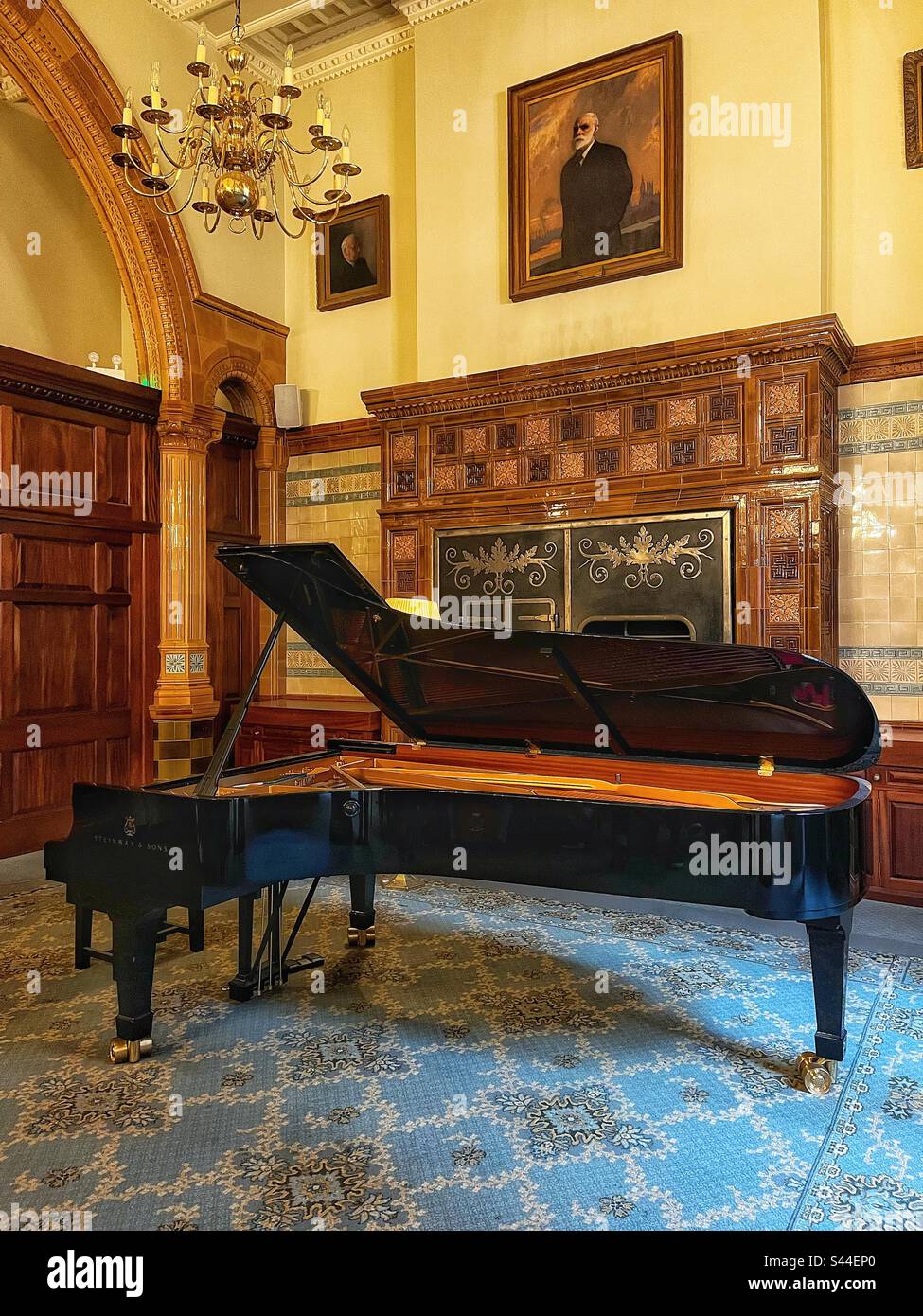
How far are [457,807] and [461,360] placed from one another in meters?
3.96

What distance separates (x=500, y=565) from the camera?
5.41 m

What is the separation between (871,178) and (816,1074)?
15.3ft

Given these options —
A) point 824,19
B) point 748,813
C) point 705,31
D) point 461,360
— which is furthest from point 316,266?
point 748,813

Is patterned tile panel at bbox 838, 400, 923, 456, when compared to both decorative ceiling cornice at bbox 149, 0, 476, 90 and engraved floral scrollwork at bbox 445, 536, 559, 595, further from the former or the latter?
decorative ceiling cornice at bbox 149, 0, 476, 90

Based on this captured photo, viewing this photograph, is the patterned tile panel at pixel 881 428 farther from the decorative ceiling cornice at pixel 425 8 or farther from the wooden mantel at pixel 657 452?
the decorative ceiling cornice at pixel 425 8

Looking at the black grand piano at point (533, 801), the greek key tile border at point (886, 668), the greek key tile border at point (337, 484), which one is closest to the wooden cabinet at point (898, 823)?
the greek key tile border at point (886, 668)

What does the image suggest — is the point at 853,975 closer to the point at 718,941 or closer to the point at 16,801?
the point at 718,941

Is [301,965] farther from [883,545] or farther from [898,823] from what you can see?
[883,545]

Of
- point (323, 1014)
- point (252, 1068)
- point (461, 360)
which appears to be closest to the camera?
point (252, 1068)

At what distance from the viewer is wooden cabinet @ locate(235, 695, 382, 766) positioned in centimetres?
550

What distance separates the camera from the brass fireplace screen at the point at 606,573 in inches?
187

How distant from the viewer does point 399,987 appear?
322cm

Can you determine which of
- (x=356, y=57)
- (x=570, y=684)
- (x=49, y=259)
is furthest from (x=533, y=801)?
(x=356, y=57)

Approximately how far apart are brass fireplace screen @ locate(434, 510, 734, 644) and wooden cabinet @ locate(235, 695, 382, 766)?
1.02 meters
